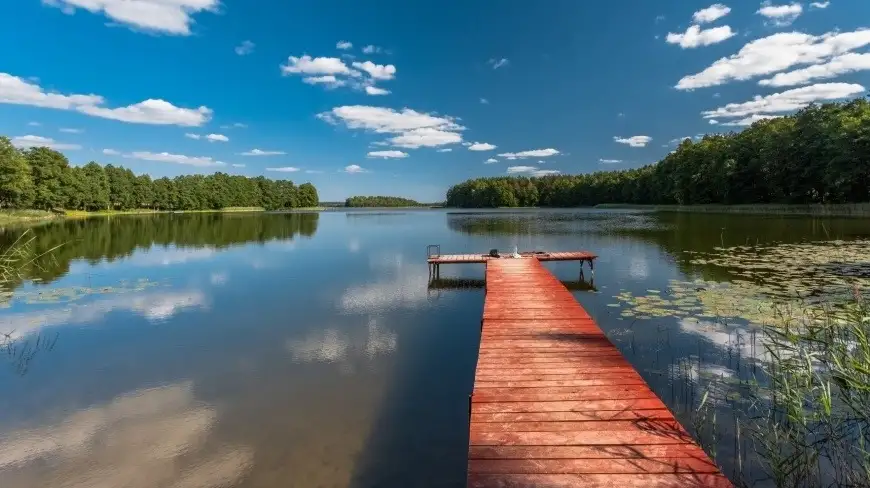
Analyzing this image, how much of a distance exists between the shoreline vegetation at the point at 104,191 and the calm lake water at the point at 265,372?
47648 mm

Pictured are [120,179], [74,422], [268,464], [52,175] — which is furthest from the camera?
[120,179]

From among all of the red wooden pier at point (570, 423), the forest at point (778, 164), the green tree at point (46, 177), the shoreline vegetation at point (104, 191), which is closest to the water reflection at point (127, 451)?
the red wooden pier at point (570, 423)

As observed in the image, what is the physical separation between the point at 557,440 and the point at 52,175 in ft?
259

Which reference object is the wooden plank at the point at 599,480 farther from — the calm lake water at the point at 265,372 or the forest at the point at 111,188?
the forest at the point at 111,188

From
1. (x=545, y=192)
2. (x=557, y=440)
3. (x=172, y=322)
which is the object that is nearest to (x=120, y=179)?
(x=172, y=322)

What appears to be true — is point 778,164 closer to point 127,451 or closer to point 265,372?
point 265,372

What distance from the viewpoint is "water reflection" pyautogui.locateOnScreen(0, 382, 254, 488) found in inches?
202

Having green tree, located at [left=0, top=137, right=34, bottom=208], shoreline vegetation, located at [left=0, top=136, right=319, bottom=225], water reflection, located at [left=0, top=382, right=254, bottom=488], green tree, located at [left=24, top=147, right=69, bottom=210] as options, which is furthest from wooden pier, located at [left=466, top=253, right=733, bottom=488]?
green tree, located at [left=24, top=147, right=69, bottom=210]

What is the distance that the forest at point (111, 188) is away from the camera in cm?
5103

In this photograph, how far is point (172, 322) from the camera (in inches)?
463

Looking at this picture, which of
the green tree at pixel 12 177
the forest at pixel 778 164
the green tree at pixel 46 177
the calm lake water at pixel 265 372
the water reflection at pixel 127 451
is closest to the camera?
the water reflection at pixel 127 451

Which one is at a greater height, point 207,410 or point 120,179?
point 120,179

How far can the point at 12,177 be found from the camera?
4797 centimetres

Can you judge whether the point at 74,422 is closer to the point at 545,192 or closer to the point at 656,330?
the point at 656,330
